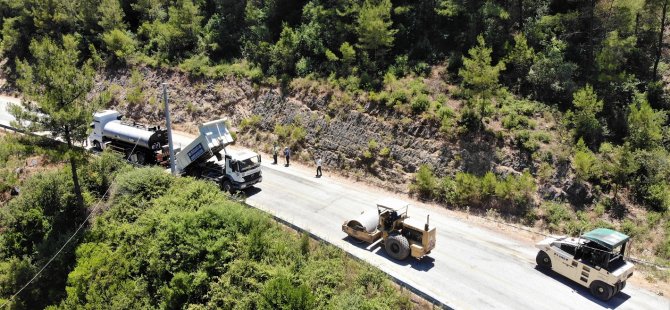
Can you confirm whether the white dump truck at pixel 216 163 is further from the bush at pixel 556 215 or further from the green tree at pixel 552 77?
the green tree at pixel 552 77

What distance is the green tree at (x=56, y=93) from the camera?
22.2 meters

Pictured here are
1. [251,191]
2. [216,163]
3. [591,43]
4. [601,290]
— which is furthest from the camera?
[591,43]

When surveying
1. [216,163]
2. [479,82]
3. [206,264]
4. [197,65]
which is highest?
[479,82]

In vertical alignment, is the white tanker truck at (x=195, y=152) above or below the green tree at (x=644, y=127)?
below

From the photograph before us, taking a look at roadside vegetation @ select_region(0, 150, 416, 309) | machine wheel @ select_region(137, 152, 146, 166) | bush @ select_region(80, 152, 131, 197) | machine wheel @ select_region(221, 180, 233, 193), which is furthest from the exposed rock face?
bush @ select_region(80, 152, 131, 197)

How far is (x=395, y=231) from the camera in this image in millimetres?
20453

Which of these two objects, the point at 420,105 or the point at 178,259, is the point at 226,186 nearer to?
the point at 178,259

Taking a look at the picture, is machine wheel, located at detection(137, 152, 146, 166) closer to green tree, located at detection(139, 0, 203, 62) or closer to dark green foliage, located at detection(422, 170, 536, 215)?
green tree, located at detection(139, 0, 203, 62)

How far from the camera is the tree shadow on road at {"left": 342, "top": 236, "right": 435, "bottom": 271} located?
780 inches

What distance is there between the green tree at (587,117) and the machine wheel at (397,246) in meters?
14.3

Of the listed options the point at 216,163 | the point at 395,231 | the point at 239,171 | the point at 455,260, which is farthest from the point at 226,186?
the point at 455,260

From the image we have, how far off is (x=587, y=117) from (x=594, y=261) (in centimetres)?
1182

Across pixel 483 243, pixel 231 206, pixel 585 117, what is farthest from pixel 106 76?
pixel 585 117

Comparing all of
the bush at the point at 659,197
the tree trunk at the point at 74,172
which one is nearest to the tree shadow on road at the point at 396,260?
the bush at the point at 659,197
